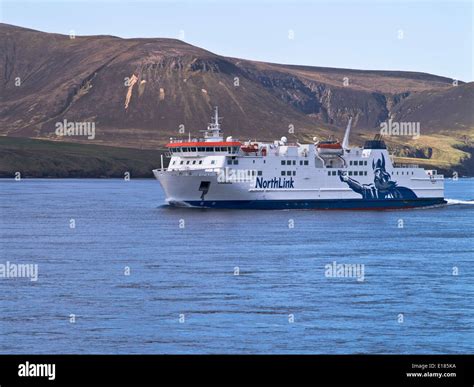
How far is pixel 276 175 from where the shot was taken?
84.5 m

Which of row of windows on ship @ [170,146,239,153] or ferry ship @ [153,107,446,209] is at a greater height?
row of windows on ship @ [170,146,239,153]

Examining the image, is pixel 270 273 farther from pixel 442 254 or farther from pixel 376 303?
pixel 442 254

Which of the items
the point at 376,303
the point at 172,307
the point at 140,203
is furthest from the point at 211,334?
the point at 140,203

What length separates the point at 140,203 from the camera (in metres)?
105

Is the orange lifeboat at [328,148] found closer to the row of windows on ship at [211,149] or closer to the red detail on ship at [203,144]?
the red detail on ship at [203,144]

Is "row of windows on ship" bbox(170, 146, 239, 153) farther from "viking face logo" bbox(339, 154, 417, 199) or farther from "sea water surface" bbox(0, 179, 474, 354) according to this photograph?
"viking face logo" bbox(339, 154, 417, 199)

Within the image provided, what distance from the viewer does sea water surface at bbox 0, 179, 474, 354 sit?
30.2 m

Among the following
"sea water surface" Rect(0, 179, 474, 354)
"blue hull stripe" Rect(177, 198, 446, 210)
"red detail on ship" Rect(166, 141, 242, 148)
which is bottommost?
"sea water surface" Rect(0, 179, 474, 354)

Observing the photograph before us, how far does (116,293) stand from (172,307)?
421 centimetres
